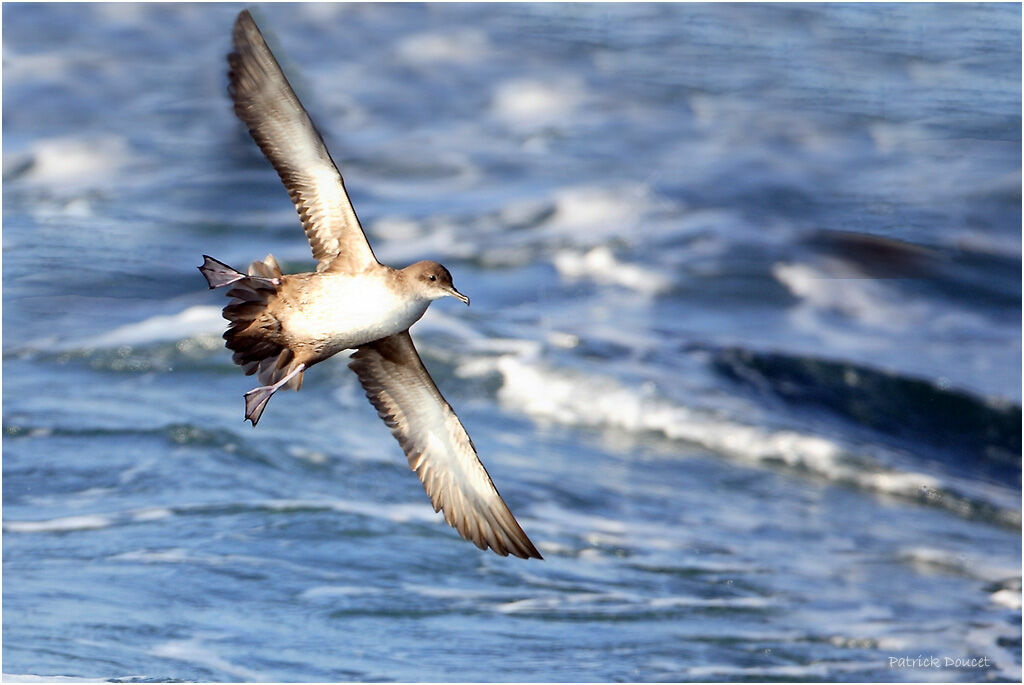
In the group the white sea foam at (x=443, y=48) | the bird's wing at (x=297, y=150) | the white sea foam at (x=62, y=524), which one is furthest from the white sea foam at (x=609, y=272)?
the bird's wing at (x=297, y=150)

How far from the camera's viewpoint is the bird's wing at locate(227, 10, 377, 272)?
6395mm

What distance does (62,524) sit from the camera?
1312cm

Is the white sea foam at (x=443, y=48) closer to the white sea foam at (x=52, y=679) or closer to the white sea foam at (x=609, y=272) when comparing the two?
the white sea foam at (x=609, y=272)

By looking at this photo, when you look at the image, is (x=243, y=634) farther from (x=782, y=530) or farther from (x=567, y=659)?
(x=782, y=530)

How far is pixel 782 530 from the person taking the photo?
1384 cm

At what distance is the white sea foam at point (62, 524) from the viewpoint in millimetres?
13031

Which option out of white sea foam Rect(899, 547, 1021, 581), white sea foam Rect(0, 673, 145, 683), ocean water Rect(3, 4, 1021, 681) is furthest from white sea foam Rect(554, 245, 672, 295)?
white sea foam Rect(0, 673, 145, 683)

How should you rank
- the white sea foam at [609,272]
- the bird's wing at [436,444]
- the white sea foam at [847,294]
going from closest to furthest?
the bird's wing at [436,444] → the white sea foam at [847,294] → the white sea foam at [609,272]

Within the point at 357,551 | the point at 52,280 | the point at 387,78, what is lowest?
the point at 357,551

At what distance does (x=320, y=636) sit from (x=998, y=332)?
9.05 metres

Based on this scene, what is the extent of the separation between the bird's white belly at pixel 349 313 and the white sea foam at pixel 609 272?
1136 centimetres

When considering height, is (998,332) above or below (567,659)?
above

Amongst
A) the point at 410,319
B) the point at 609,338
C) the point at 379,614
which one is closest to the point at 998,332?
the point at 609,338

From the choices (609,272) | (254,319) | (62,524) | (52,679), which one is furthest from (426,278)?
(609,272)
